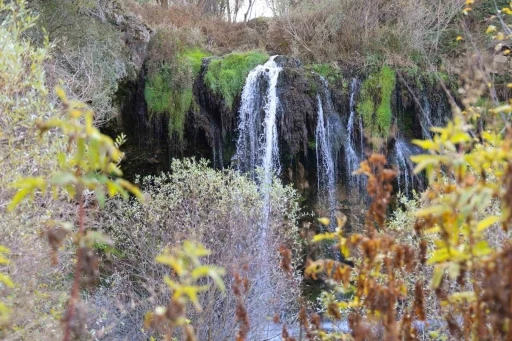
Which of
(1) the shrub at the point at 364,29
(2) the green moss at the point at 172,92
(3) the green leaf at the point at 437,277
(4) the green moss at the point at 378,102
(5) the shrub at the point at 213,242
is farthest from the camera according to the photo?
(1) the shrub at the point at 364,29

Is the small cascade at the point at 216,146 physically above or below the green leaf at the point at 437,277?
below

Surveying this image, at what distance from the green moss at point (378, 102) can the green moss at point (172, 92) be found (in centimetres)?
387

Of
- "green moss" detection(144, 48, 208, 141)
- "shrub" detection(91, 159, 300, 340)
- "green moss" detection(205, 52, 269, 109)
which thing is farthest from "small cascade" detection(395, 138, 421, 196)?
"green moss" detection(144, 48, 208, 141)

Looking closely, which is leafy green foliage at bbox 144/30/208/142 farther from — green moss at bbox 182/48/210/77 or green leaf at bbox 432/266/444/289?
green leaf at bbox 432/266/444/289

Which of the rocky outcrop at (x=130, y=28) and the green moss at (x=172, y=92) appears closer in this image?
the rocky outcrop at (x=130, y=28)

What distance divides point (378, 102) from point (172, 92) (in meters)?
4.60

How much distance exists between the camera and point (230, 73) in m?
10.4

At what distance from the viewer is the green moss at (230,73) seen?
33.4 ft

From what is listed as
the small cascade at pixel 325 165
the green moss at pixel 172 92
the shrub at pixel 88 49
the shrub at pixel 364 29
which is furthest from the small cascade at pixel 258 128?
the shrub at pixel 88 49

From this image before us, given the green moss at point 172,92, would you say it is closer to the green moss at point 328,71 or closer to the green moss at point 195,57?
the green moss at point 195,57

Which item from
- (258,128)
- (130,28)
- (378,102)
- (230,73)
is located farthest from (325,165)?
(130,28)

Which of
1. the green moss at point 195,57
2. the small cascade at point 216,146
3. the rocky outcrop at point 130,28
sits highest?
the rocky outcrop at point 130,28

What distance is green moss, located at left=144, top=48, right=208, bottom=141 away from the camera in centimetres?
1005

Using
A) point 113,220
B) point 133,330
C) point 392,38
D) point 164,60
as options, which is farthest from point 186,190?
point 392,38
